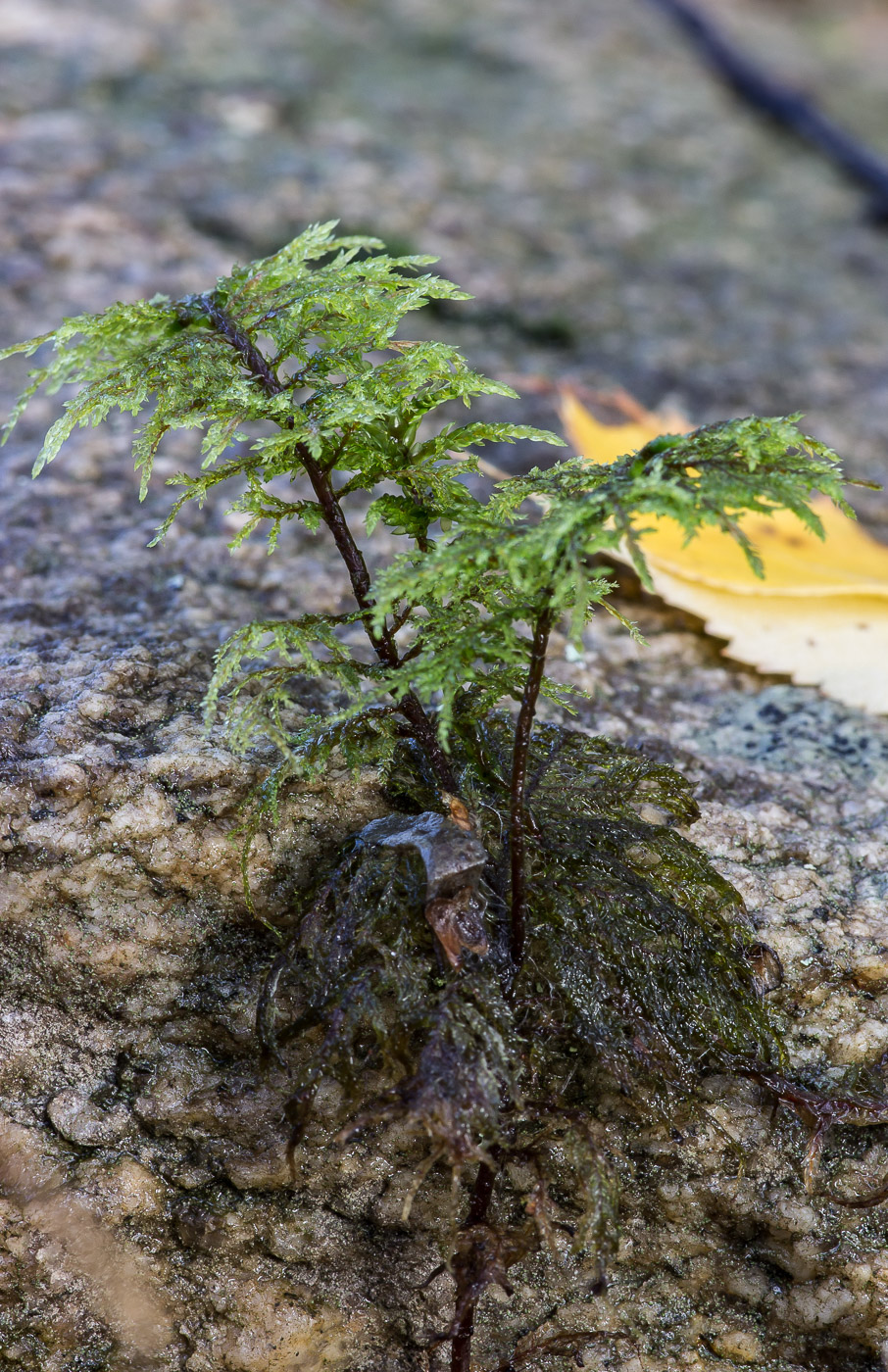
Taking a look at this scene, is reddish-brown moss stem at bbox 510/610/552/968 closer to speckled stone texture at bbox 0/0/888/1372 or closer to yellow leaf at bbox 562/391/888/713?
speckled stone texture at bbox 0/0/888/1372

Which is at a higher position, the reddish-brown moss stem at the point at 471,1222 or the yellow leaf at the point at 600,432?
the yellow leaf at the point at 600,432

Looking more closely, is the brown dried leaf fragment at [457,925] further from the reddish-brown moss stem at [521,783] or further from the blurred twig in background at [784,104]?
the blurred twig in background at [784,104]

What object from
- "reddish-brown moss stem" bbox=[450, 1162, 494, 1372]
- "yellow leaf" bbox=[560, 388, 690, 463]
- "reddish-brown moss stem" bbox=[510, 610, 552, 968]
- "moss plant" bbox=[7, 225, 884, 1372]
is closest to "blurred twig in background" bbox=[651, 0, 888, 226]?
"yellow leaf" bbox=[560, 388, 690, 463]

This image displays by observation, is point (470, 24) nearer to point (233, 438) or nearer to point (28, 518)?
point (28, 518)

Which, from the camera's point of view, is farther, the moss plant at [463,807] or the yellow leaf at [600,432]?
the yellow leaf at [600,432]

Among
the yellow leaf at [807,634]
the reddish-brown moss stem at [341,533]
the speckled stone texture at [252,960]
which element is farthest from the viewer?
the yellow leaf at [807,634]

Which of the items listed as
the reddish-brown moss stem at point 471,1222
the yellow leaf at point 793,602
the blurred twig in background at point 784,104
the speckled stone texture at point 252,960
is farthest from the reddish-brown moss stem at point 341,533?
the blurred twig in background at point 784,104

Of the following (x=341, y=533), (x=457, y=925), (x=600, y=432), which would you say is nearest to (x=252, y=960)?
(x=457, y=925)

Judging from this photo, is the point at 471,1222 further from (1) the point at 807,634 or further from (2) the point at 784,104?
(2) the point at 784,104
